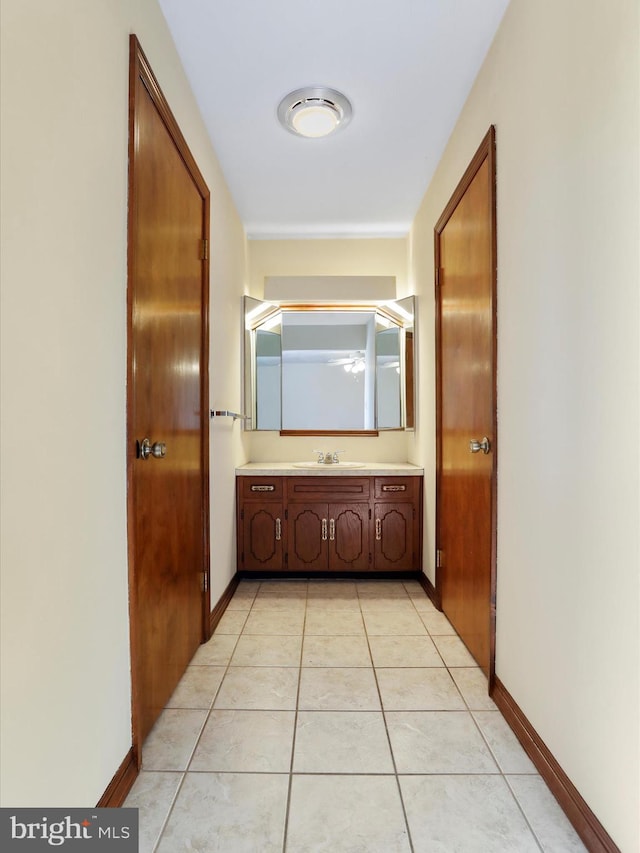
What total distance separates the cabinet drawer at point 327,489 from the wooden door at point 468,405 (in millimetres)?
624

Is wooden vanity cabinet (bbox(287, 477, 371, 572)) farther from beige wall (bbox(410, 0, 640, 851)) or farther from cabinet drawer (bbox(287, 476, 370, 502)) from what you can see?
beige wall (bbox(410, 0, 640, 851))

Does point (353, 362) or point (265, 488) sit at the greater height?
point (353, 362)

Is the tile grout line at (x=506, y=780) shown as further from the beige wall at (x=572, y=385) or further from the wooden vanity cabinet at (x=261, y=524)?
the wooden vanity cabinet at (x=261, y=524)

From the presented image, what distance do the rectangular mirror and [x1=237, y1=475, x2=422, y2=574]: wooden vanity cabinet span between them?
0.65m

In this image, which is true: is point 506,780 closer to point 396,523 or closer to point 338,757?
point 338,757

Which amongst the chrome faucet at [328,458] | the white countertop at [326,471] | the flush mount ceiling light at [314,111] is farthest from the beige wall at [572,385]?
the chrome faucet at [328,458]

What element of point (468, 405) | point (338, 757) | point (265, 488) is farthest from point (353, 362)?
point (338, 757)

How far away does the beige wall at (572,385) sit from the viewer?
1067mm

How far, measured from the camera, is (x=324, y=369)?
379cm

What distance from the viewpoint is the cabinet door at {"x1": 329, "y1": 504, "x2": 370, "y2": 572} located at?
3.25 m

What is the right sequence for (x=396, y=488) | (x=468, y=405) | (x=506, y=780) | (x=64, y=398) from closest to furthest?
1. (x=64, y=398)
2. (x=506, y=780)
3. (x=468, y=405)
4. (x=396, y=488)

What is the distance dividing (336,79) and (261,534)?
253 cm

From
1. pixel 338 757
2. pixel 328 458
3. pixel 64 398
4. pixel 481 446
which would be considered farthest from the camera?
pixel 328 458

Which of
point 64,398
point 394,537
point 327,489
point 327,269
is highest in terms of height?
point 327,269
